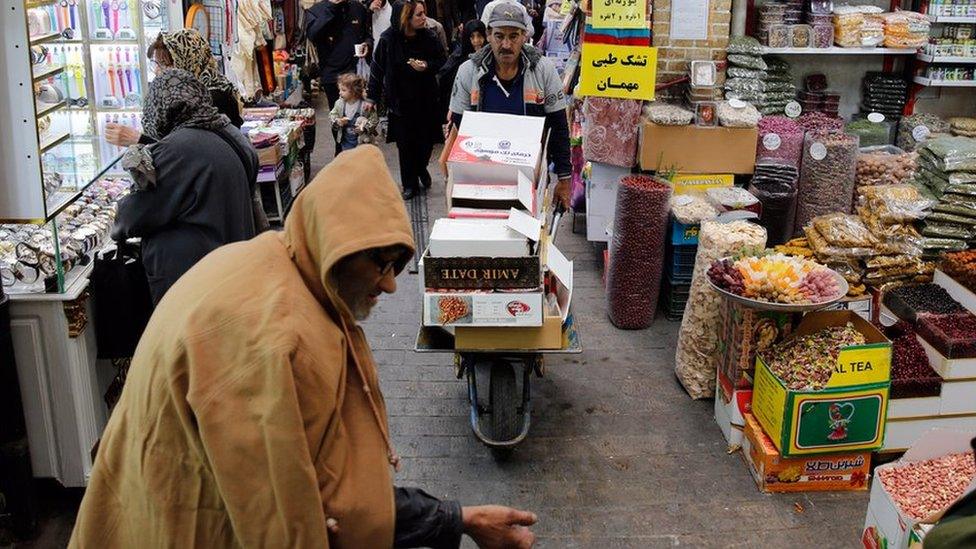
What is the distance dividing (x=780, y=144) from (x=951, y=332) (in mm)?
1953

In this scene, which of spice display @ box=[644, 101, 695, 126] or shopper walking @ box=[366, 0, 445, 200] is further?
shopper walking @ box=[366, 0, 445, 200]

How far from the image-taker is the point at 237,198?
3916 mm

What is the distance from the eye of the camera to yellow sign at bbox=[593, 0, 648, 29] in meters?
5.81

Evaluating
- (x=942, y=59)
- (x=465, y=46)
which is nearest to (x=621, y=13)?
(x=942, y=59)

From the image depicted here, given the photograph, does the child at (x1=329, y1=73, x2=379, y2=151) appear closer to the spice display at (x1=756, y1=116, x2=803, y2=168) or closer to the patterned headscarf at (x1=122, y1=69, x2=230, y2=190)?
the spice display at (x1=756, y1=116, x2=803, y2=168)

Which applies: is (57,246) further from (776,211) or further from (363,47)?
(363,47)

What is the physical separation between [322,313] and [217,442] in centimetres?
32

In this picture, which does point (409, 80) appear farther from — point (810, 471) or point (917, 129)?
point (810, 471)

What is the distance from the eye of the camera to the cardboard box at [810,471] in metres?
4.10

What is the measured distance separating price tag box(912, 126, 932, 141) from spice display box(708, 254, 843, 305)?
100 inches

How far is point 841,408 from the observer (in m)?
4.00

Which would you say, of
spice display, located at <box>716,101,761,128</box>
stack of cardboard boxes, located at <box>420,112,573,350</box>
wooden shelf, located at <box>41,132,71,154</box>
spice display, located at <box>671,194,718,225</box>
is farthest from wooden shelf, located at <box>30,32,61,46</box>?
spice display, located at <box>716,101,761,128</box>

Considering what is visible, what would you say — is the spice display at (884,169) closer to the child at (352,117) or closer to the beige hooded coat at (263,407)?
the child at (352,117)

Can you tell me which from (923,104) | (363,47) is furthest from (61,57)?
(923,104)
